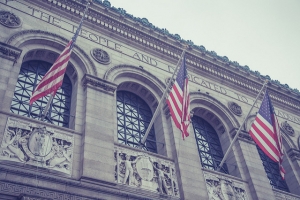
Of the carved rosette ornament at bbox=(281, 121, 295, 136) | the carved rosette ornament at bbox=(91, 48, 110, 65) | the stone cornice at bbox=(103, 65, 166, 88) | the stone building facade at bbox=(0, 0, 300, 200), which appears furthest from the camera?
the carved rosette ornament at bbox=(281, 121, 295, 136)

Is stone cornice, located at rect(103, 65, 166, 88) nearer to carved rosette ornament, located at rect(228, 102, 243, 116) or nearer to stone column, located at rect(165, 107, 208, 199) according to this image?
stone column, located at rect(165, 107, 208, 199)

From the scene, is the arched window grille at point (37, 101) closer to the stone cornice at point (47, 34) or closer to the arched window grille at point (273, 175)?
the stone cornice at point (47, 34)

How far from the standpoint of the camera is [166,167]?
1498 cm

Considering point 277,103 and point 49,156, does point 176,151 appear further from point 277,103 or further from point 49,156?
point 277,103

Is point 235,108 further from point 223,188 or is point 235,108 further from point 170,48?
point 223,188

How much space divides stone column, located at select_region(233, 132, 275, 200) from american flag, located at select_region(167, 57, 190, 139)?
209 inches

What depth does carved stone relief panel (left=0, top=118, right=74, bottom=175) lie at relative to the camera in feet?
37.8

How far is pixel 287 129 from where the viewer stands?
22438mm

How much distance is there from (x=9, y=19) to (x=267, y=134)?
41.1 ft

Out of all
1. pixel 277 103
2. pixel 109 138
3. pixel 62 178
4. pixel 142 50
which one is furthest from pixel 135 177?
pixel 277 103

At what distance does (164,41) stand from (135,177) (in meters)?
9.23

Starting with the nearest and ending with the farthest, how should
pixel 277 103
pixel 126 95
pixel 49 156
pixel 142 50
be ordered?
1. pixel 49 156
2. pixel 126 95
3. pixel 142 50
4. pixel 277 103

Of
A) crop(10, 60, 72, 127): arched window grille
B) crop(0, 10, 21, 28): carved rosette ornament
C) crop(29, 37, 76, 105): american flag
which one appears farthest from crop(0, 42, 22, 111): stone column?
crop(0, 10, 21, 28): carved rosette ornament

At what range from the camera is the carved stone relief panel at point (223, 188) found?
15.5 metres
